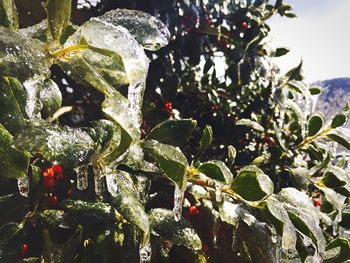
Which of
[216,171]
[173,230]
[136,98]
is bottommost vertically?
[173,230]

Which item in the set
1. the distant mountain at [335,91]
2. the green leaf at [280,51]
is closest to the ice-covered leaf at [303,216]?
the green leaf at [280,51]

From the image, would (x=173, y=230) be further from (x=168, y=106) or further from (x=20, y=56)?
(x=168, y=106)

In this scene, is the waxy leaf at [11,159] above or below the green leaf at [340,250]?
above

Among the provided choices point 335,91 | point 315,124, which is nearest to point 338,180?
point 315,124

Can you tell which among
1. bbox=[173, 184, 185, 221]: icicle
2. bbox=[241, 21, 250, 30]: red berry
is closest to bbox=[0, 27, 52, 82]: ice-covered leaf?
bbox=[173, 184, 185, 221]: icicle

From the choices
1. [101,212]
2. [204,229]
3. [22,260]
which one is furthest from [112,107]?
[204,229]

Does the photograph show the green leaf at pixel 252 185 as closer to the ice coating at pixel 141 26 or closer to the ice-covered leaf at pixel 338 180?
the ice coating at pixel 141 26
